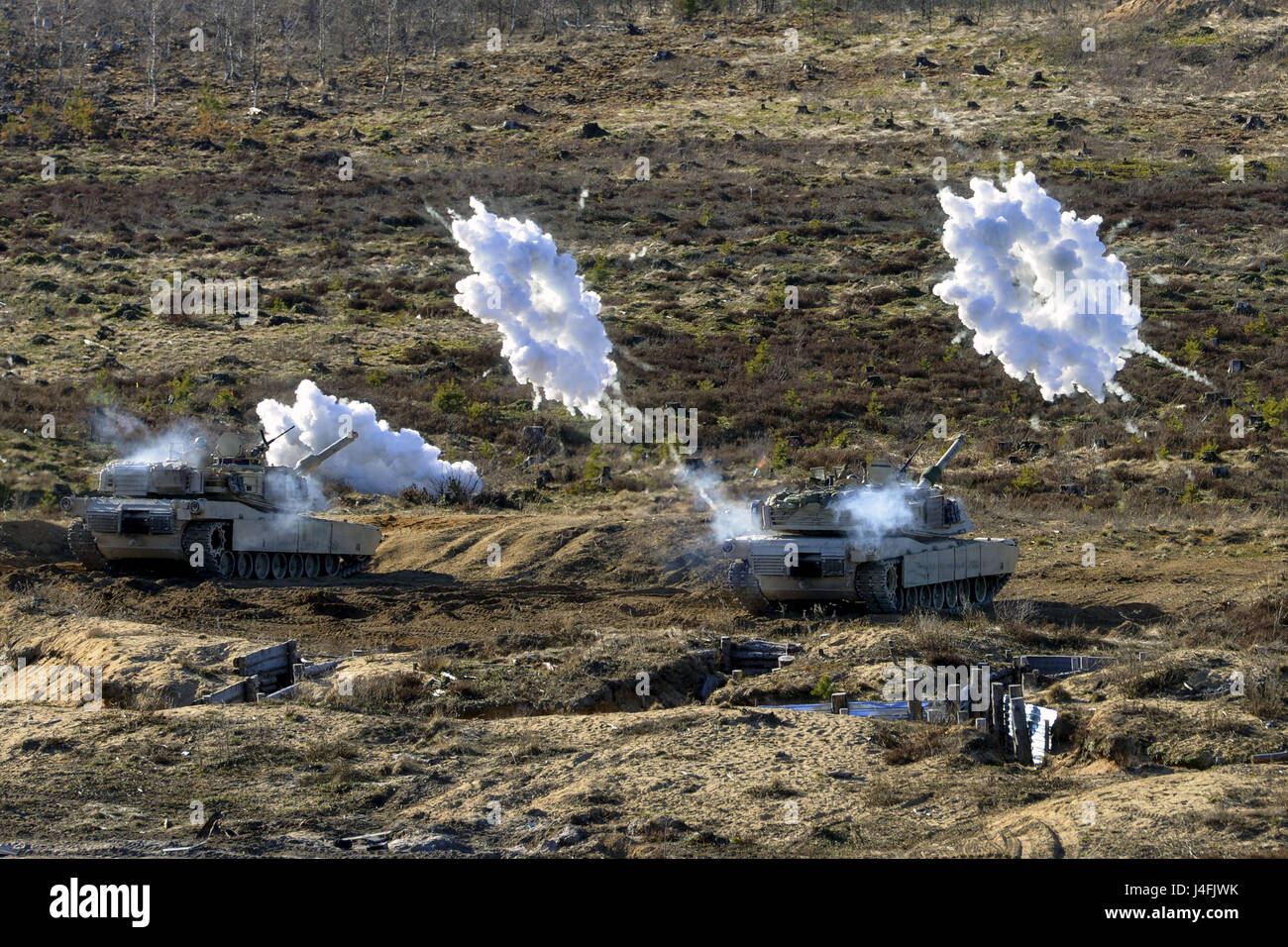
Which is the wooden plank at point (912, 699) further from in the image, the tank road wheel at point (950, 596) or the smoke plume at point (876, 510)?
the tank road wheel at point (950, 596)

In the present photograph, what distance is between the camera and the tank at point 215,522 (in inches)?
1122

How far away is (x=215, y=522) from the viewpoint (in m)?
29.3

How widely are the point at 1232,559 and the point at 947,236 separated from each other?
10.2 meters

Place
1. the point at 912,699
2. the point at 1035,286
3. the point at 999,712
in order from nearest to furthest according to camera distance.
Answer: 1. the point at 999,712
2. the point at 912,699
3. the point at 1035,286

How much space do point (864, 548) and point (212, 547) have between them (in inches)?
496

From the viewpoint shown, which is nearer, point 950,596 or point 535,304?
point 950,596

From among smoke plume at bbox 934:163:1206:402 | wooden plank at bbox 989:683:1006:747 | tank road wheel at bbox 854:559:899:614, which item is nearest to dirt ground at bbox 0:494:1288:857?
wooden plank at bbox 989:683:1006:747

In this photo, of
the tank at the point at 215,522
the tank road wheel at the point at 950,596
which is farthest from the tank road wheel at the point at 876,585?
the tank at the point at 215,522

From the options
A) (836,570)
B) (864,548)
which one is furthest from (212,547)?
(864,548)

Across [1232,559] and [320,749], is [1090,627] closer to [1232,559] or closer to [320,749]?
[1232,559]

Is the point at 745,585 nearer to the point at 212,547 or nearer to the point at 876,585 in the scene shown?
the point at 876,585

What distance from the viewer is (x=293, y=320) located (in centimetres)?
5434

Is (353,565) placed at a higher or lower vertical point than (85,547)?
lower

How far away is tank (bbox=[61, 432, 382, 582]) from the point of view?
1122 inches
